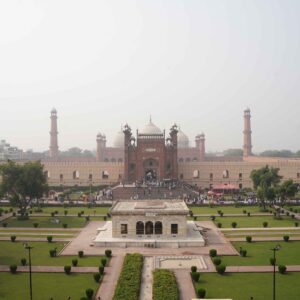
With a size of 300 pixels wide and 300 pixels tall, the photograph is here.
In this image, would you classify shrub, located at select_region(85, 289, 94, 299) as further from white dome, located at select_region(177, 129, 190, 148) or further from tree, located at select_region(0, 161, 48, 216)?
white dome, located at select_region(177, 129, 190, 148)

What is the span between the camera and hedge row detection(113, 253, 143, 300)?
1925cm

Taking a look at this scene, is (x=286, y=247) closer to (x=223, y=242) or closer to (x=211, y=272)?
(x=223, y=242)

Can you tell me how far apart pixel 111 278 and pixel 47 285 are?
2.95 metres

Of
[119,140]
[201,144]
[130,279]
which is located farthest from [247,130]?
[130,279]

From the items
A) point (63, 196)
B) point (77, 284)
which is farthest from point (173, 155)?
point (77, 284)

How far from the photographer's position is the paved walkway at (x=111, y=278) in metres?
20.0

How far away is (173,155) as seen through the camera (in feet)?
219

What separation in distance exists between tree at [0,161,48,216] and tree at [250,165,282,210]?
19.8m

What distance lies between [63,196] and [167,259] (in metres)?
33.3

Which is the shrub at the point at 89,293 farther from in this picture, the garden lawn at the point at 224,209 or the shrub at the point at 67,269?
the garden lawn at the point at 224,209

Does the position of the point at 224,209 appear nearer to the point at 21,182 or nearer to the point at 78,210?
the point at 78,210

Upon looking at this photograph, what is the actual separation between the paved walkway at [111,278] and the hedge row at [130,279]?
36cm

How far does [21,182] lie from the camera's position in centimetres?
4069

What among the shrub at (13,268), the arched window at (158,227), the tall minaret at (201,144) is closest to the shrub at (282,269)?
the arched window at (158,227)
